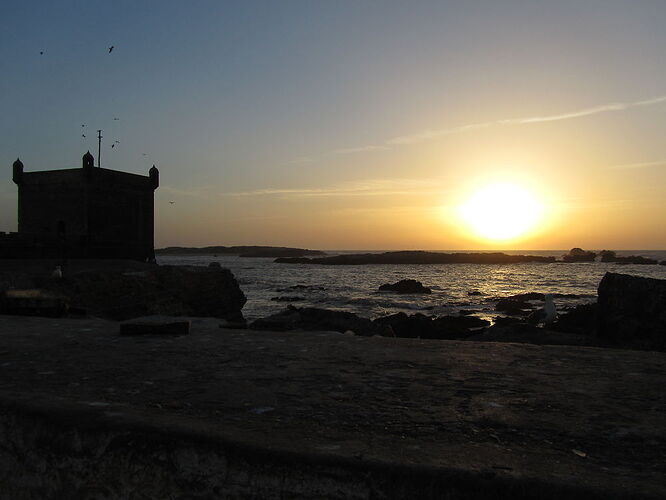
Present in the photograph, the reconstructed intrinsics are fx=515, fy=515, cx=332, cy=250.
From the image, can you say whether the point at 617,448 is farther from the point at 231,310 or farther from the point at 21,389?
the point at 231,310

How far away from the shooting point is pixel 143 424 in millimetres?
2275

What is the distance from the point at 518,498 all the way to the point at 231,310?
24083 mm

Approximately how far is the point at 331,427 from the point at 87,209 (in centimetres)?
3141

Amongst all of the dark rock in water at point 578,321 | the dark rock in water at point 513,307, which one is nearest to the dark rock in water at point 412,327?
the dark rock in water at point 578,321

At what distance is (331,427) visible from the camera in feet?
7.71

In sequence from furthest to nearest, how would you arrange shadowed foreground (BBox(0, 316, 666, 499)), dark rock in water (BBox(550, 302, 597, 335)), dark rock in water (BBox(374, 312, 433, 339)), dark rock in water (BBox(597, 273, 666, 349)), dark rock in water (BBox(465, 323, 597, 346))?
dark rock in water (BBox(374, 312, 433, 339)), dark rock in water (BBox(550, 302, 597, 335)), dark rock in water (BBox(597, 273, 666, 349)), dark rock in water (BBox(465, 323, 597, 346)), shadowed foreground (BBox(0, 316, 666, 499))

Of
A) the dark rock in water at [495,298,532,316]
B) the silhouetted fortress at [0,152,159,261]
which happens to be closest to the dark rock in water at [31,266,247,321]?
the silhouetted fortress at [0,152,159,261]

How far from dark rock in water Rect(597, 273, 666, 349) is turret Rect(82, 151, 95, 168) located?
28448mm

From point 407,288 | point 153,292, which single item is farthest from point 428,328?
point 407,288

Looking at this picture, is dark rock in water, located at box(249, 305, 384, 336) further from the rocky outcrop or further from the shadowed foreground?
the shadowed foreground

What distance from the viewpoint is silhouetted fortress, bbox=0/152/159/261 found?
30.3 meters

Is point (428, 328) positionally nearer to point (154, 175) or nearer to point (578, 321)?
point (578, 321)

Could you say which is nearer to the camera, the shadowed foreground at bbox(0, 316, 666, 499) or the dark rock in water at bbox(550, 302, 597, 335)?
the shadowed foreground at bbox(0, 316, 666, 499)

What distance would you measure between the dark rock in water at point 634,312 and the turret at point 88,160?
2845 cm
